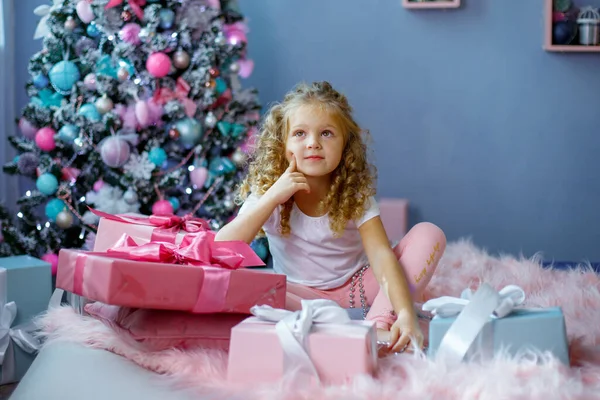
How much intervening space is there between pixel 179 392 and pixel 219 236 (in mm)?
537

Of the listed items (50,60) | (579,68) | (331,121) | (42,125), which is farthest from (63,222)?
(579,68)

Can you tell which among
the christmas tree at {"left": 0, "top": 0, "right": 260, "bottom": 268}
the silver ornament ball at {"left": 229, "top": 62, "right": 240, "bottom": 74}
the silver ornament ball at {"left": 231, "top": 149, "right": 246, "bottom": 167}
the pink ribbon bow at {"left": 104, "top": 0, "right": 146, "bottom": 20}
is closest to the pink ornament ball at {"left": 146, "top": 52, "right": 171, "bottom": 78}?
the christmas tree at {"left": 0, "top": 0, "right": 260, "bottom": 268}

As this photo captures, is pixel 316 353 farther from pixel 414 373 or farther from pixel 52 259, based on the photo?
pixel 52 259

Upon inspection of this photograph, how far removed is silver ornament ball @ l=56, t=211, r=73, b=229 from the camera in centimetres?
237

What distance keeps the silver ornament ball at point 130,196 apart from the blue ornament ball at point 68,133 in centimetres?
24

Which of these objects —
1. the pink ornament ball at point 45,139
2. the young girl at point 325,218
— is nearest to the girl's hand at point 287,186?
the young girl at point 325,218

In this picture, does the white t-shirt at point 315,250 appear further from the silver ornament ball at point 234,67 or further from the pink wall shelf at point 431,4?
the pink wall shelf at point 431,4

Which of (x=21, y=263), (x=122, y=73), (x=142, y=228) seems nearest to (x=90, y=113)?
(x=122, y=73)

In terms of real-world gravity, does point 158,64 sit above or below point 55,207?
above

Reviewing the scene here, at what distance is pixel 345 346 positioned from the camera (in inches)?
43.4

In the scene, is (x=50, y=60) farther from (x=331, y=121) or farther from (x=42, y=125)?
(x=331, y=121)

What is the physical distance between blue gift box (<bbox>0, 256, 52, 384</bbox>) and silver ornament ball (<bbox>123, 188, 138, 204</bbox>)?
419 mm

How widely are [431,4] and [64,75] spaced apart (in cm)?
147

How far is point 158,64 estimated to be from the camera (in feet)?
7.62
